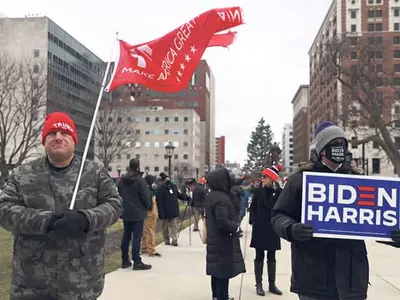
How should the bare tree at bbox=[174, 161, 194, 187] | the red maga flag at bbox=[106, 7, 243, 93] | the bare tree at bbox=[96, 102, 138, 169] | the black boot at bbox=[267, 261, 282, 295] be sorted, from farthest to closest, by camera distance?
1. the bare tree at bbox=[174, 161, 194, 187]
2. the bare tree at bbox=[96, 102, 138, 169]
3. the black boot at bbox=[267, 261, 282, 295]
4. the red maga flag at bbox=[106, 7, 243, 93]

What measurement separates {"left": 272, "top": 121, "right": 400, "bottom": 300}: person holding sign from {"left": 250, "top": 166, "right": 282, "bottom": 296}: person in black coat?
3.63 meters

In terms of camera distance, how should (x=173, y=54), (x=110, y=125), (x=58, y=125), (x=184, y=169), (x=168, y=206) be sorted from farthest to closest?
(x=184, y=169), (x=110, y=125), (x=168, y=206), (x=173, y=54), (x=58, y=125)

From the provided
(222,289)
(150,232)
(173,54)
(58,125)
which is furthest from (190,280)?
(58,125)

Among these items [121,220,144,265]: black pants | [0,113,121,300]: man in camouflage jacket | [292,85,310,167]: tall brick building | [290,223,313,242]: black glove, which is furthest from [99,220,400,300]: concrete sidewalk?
[292,85,310,167]: tall brick building

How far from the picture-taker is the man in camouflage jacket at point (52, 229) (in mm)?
3020

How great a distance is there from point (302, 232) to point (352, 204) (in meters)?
0.49

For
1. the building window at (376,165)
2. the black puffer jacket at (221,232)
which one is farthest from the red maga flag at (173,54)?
the building window at (376,165)

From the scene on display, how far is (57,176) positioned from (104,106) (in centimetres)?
3784

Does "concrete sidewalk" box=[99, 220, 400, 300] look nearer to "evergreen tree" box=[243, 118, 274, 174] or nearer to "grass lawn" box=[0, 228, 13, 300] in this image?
"grass lawn" box=[0, 228, 13, 300]

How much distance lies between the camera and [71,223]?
9.43 ft

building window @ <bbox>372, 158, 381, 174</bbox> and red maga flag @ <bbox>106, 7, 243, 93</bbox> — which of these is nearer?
red maga flag @ <bbox>106, 7, 243, 93</bbox>

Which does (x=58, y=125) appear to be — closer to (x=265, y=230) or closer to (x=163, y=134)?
(x=265, y=230)

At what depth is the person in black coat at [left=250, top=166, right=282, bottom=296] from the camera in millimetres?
7039

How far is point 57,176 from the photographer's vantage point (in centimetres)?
324
